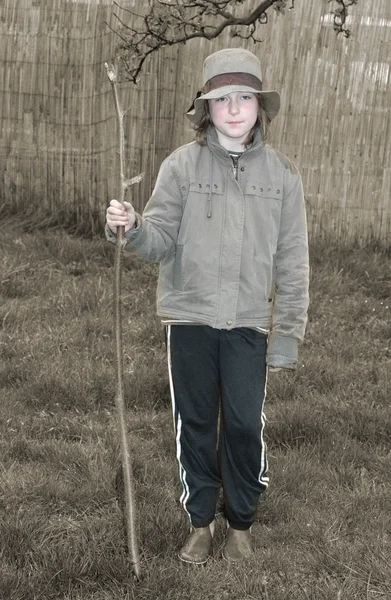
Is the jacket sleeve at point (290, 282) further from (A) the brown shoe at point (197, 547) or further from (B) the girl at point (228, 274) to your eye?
(A) the brown shoe at point (197, 547)

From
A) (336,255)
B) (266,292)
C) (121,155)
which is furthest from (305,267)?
(336,255)

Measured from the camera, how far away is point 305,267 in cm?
334

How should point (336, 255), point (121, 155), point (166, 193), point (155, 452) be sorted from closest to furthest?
point (121, 155), point (166, 193), point (155, 452), point (336, 255)

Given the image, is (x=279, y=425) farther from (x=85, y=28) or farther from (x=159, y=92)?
(x=85, y=28)

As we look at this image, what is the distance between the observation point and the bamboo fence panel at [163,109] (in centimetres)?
711

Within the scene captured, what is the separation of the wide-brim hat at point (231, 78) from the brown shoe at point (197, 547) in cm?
138

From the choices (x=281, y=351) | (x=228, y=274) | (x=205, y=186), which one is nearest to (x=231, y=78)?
(x=205, y=186)

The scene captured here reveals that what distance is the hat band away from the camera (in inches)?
129

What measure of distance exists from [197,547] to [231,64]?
5.20 ft

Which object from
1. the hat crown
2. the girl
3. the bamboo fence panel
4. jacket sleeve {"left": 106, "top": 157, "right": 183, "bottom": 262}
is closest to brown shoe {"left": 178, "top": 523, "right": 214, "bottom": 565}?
the girl

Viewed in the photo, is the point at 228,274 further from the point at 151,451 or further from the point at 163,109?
the point at 163,109

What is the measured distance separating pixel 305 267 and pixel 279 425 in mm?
1242

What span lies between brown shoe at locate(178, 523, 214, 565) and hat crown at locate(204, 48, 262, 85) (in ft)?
4.95

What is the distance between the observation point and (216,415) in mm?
3359
